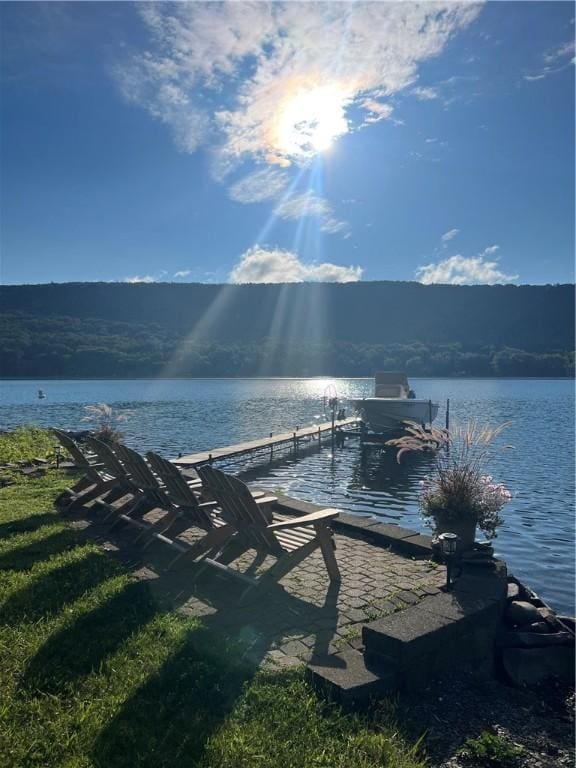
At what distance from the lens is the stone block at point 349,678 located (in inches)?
140

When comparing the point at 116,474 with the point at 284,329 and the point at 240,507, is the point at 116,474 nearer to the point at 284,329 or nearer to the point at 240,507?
the point at 240,507

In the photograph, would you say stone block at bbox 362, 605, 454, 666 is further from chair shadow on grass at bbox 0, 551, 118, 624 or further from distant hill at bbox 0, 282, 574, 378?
distant hill at bbox 0, 282, 574, 378

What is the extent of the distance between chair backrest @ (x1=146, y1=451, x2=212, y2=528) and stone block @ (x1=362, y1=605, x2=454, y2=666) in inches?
96.2

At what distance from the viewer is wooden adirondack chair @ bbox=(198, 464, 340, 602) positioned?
16.6 feet

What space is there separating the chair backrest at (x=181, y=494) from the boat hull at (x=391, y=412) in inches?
843

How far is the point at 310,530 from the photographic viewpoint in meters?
6.02

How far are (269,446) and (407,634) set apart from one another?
61.9 feet

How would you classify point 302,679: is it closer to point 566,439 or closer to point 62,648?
point 62,648

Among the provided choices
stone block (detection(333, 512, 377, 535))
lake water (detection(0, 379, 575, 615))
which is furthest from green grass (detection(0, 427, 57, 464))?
stone block (detection(333, 512, 377, 535))

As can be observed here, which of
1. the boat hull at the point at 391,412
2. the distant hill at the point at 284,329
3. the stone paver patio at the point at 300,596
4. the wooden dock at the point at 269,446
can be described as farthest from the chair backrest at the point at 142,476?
the distant hill at the point at 284,329

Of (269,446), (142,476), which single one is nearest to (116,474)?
(142,476)

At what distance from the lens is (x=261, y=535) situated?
5.17m

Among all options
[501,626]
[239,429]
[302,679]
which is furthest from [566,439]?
[302,679]

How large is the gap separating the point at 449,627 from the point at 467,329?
5028 inches
